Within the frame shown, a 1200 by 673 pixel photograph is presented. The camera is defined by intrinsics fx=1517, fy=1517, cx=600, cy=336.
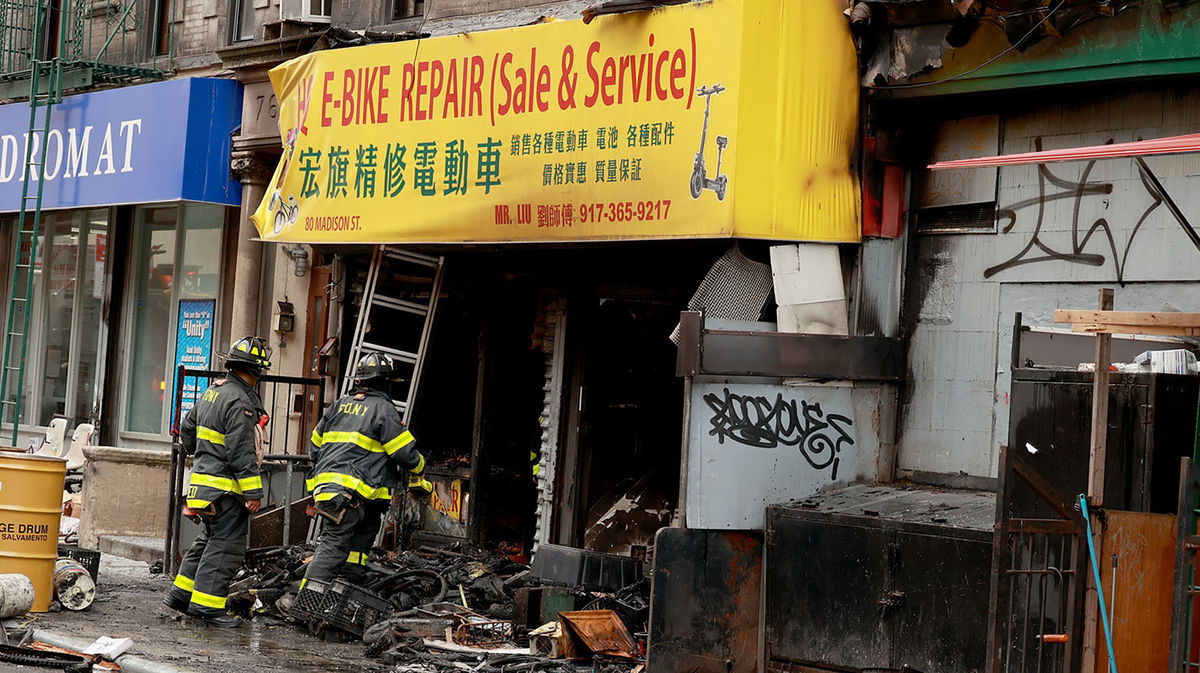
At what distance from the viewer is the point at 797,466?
8898mm

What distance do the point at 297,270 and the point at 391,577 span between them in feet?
14.5

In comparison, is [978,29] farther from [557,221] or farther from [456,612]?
[456,612]

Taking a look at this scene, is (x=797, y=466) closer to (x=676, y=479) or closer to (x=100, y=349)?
(x=676, y=479)

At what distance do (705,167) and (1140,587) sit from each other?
3.36 m

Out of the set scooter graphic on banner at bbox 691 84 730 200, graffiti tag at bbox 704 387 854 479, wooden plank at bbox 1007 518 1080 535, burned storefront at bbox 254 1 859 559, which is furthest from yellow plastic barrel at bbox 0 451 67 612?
wooden plank at bbox 1007 518 1080 535

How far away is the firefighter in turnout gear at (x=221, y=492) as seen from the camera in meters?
10.3

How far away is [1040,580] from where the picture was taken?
23.3ft

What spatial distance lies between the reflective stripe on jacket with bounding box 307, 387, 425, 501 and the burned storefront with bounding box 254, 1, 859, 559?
1.34 m

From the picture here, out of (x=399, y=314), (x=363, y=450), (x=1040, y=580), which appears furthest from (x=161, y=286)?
(x=1040, y=580)

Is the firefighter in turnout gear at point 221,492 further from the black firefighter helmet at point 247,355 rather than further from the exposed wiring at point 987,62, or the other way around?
the exposed wiring at point 987,62

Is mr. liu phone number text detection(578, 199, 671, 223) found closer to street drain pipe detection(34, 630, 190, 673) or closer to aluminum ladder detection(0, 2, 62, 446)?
street drain pipe detection(34, 630, 190, 673)

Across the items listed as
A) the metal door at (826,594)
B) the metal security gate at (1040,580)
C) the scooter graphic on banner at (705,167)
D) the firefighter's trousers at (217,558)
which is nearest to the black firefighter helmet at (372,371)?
the firefighter's trousers at (217,558)

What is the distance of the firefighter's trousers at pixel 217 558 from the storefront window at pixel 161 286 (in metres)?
6.27

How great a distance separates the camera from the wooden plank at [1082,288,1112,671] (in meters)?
7.03
